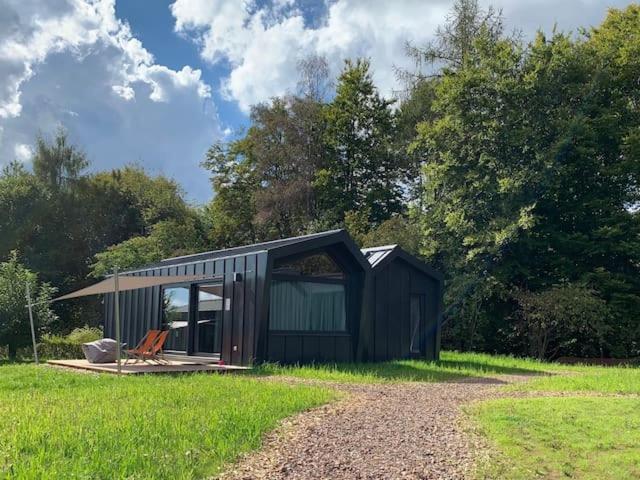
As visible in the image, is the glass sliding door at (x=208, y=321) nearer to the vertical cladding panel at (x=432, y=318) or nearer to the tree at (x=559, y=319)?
the vertical cladding panel at (x=432, y=318)

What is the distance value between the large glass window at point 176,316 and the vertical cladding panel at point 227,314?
5.42ft

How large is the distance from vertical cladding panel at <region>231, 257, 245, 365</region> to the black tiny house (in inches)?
0.8

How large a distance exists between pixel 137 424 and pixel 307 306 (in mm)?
7224

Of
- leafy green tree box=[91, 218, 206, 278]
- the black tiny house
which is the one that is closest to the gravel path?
the black tiny house

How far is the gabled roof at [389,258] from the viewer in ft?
44.0

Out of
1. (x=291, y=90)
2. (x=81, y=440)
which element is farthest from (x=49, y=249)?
(x=81, y=440)

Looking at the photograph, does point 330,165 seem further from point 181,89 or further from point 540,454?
point 540,454

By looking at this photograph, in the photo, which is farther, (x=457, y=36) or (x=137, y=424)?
(x=457, y=36)

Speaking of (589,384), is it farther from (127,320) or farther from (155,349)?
(127,320)

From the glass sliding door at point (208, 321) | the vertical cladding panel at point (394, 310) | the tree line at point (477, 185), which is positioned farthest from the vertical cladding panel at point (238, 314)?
the tree line at point (477, 185)

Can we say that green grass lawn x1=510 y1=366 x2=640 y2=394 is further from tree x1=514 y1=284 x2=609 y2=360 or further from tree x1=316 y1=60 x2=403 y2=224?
tree x1=316 y1=60 x2=403 y2=224

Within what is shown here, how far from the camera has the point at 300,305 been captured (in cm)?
1242

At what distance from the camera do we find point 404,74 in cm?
2559

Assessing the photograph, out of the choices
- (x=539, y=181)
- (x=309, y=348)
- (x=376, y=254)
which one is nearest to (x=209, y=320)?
(x=309, y=348)
